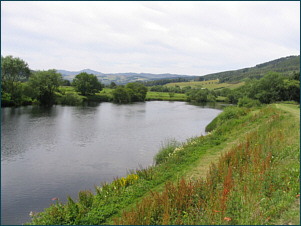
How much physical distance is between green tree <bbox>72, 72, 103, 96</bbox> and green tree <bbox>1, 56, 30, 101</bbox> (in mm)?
28508

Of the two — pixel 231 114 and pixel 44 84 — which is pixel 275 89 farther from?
pixel 44 84

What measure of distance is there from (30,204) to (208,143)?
38.7 ft

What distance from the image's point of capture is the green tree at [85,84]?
295 ft

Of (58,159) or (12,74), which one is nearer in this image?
(58,159)

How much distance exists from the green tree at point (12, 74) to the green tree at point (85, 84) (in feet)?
93.5

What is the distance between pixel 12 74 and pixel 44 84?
8526 mm

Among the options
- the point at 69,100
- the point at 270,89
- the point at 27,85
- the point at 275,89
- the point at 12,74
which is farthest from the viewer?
the point at 69,100

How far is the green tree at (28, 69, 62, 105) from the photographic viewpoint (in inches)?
2430

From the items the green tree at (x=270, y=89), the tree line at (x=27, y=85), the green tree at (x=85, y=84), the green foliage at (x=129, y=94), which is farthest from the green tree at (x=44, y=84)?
the green tree at (x=270, y=89)

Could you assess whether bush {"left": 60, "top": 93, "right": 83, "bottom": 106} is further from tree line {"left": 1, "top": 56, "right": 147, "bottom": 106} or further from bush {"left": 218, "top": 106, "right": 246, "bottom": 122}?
bush {"left": 218, "top": 106, "right": 246, "bottom": 122}

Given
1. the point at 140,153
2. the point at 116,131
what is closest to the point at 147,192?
the point at 140,153

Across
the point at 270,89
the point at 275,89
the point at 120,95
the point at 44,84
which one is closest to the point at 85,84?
the point at 120,95

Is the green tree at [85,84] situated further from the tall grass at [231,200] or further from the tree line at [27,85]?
the tall grass at [231,200]

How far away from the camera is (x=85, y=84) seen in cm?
9019
